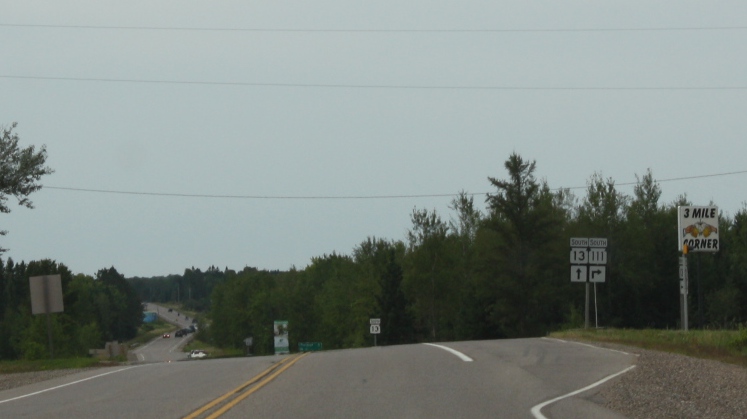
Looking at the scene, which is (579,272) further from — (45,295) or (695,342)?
(45,295)

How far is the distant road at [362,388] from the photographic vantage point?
41.3ft

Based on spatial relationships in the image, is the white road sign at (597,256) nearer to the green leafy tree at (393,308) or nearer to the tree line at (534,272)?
the tree line at (534,272)

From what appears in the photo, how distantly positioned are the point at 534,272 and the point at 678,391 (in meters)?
53.9

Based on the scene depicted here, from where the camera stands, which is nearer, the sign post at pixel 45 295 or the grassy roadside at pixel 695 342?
the grassy roadside at pixel 695 342

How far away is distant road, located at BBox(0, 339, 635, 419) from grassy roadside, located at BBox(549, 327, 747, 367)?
7.10 ft

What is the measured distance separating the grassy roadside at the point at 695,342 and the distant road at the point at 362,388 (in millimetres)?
2165

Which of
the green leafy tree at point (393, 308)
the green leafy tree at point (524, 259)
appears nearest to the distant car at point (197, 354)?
the green leafy tree at point (393, 308)

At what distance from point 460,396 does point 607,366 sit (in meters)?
5.46

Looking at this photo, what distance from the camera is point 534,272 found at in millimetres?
67562

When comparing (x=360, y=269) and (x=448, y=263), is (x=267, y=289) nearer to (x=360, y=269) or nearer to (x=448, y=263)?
(x=360, y=269)

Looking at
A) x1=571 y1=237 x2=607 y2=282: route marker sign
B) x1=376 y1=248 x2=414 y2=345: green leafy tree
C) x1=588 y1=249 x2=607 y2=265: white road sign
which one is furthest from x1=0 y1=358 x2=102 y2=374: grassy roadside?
x1=376 y1=248 x2=414 y2=345: green leafy tree

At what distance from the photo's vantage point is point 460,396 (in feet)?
45.0

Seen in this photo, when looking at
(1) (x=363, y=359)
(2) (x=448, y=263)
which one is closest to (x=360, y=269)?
(2) (x=448, y=263)

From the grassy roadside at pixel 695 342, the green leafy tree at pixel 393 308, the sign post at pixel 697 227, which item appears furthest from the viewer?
the green leafy tree at pixel 393 308
